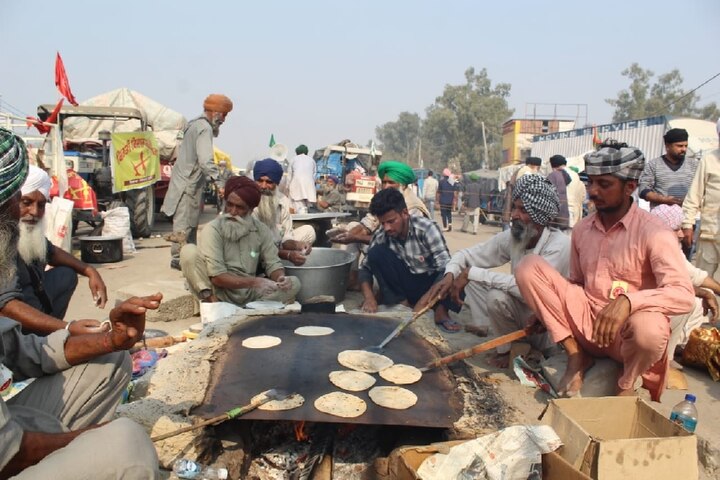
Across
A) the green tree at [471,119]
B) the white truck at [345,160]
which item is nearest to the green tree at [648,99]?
the green tree at [471,119]

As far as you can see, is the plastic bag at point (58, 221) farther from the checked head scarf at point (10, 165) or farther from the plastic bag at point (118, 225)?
the checked head scarf at point (10, 165)

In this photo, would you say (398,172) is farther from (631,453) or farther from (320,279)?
(631,453)

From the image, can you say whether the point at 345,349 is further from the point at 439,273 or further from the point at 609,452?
the point at 439,273

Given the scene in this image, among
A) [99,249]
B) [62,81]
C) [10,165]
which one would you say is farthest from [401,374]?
[62,81]

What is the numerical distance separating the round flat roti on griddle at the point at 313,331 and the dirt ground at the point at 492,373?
0.74 m

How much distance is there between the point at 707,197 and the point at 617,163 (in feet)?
7.73

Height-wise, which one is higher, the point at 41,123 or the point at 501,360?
the point at 41,123

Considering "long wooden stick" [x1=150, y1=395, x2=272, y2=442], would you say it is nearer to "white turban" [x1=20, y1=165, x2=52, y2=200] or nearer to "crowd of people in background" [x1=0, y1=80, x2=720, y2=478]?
"crowd of people in background" [x1=0, y1=80, x2=720, y2=478]

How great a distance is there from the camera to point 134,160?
8445 millimetres

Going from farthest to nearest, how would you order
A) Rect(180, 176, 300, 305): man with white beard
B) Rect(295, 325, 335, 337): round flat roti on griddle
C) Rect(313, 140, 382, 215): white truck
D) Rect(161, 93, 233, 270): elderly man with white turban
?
1. Rect(313, 140, 382, 215): white truck
2. Rect(161, 93, 233, 270): elderly man with white turban
3. Rect(180, 176, 300, 305): man with white beard
4. Rect(295, 325, 335, 337): round flat roti on griddle

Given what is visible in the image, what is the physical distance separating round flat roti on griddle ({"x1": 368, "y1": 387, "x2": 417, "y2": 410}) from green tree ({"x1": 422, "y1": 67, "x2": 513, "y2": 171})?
40042 millimetres

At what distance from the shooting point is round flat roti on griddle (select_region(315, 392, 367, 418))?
78.3 inches

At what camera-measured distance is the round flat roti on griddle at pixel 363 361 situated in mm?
2443

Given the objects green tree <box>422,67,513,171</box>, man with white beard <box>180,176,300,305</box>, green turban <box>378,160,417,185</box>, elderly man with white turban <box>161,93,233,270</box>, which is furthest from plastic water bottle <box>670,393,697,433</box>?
green tree <box>422,67,513,171</box>
